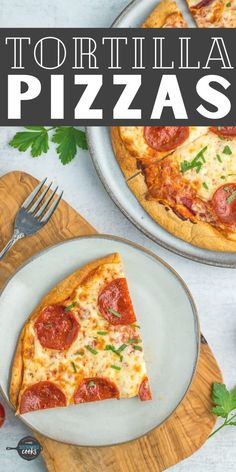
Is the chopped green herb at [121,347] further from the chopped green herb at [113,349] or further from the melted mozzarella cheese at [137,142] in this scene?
the melted mozzarella cheese at [137,142]

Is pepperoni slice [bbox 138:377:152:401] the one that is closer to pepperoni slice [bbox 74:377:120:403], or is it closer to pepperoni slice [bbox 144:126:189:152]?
pepperoni slice [bbox 74:377:120:403]

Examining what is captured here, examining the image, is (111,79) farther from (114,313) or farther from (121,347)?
(121,347)

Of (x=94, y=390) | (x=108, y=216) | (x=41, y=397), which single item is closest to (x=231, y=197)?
(x=108, y=216)

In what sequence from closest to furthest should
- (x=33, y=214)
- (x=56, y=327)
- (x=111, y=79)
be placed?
1. (x=56, y=327)
2. (x=33, y=214)
3. (x=111, y=79)

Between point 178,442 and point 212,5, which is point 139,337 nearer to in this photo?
point 178,442

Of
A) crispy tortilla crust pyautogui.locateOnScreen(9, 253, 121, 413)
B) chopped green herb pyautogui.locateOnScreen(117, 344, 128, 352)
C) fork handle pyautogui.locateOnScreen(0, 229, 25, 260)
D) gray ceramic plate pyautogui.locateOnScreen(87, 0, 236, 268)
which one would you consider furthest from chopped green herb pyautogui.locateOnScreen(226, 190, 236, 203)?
fork handle pyautogui.locateOnScreen(0, 229, 25, 260)

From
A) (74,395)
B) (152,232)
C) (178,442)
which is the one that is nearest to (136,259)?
(152,232)

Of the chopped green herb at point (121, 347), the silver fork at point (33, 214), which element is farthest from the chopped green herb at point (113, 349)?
the silver fork at point (33, 214)
